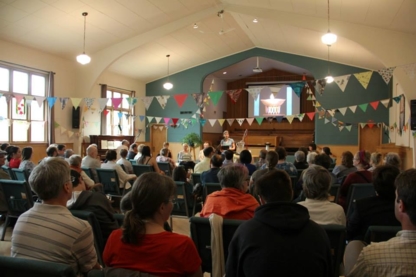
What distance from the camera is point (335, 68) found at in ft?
41.9

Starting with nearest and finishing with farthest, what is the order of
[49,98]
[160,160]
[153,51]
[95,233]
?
[95,233] < [160,160] < [49,98] < [153,51]

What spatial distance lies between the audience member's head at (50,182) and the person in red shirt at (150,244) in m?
0.49

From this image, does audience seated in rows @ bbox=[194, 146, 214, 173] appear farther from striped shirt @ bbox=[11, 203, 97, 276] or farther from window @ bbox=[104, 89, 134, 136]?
window @ bbox=[104, 89, 134, 136]

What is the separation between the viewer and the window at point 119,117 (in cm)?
1258

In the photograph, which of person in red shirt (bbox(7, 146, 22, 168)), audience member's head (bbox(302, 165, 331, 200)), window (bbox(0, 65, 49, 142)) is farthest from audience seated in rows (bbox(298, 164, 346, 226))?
window (bbox(0, 65, 49, 142))

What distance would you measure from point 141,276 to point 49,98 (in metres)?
8.91

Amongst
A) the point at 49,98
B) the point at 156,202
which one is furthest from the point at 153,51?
the point at 156,202

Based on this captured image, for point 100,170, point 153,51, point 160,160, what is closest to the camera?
point 100,170

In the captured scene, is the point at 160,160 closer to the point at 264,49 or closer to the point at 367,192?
the point at 367,192

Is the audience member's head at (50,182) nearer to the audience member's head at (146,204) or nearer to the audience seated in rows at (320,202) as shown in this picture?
the audience member's head at (146,204)

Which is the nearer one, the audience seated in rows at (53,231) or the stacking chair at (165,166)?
the audience seated in rows at (53,231)

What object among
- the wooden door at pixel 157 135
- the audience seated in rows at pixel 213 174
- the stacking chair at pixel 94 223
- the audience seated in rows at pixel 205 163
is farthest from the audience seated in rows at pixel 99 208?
the wooden door at pixel 157 135

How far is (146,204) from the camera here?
151cm

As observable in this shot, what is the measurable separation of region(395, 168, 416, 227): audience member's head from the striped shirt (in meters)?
1.42
